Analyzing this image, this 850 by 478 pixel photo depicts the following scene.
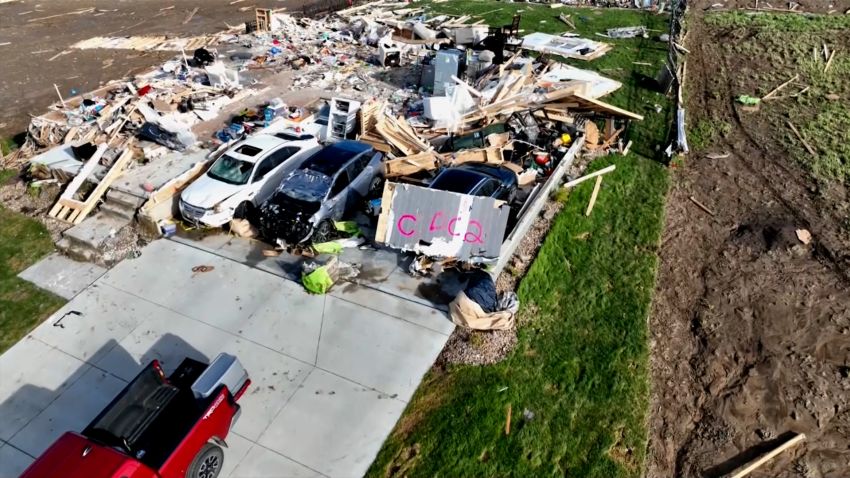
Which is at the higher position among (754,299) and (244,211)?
(244,211)

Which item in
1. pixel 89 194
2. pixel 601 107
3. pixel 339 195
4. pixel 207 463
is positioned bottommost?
pixel 207 463

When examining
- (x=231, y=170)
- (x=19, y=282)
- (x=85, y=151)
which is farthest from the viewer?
(x=85, y=151)

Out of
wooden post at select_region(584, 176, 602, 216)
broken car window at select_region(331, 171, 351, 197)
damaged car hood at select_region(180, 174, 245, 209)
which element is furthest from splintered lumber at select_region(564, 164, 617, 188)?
damaged car hood at select_region(180, 174, 245, 209)

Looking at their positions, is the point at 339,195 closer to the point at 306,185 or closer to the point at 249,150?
the point at 306,185

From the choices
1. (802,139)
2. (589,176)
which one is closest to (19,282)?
(589,176)

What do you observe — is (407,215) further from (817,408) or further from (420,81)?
(420,81)

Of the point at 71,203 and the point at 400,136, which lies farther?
the point at 400,136

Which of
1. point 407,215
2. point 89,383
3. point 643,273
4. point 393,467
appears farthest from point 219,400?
point 643,273
